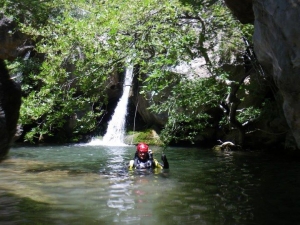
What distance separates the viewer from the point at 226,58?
15.3 metres

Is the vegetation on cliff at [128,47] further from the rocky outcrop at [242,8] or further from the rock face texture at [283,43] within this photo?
the rock face texture at [283,43]

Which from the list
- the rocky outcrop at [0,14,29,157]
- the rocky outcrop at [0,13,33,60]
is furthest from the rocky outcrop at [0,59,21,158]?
the rocky outcrop at [0,13,33,60]

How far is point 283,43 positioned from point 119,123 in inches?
687

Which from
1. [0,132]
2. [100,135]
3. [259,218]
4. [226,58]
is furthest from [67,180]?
[100,135]

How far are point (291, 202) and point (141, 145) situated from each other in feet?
15.8

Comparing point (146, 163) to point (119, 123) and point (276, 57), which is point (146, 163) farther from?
point (119, 123)

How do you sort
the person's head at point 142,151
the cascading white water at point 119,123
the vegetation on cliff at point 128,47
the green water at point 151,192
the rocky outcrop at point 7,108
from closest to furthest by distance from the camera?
the rocky outcrop at point 7,108 → the green water at point 151,192 → the vegetation on cliff at point 128,47 → the person's head at point 142,151 → the cascading white water at point 119,123

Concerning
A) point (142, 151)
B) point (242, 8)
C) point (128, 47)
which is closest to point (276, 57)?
point (242, 8)

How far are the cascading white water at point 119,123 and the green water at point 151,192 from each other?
26.2 ft

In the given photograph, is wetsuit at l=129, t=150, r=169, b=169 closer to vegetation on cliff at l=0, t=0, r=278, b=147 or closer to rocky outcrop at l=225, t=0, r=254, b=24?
vegetation on cliff at l=0, t=0, r=278, b=147

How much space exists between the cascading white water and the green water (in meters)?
7.99

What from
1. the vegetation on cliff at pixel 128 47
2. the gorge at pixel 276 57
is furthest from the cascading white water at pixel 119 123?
the gorge at pixel 276 57

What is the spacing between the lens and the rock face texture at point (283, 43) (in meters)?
5.26

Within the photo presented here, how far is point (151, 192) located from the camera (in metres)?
8.48
